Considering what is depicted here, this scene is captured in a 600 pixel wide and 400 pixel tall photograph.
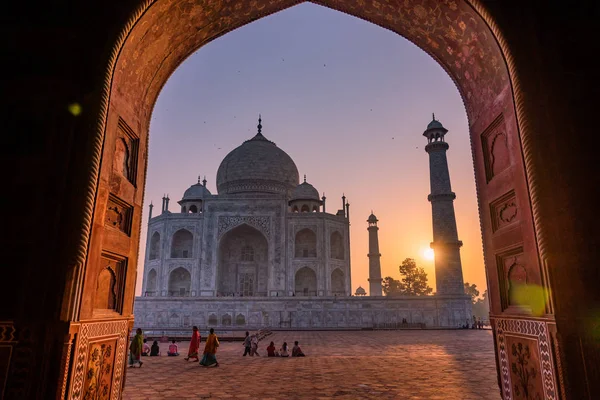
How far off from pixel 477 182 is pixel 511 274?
1090 mm

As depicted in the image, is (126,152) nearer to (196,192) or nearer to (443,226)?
(443,226)

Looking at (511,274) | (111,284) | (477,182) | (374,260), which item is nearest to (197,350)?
(111,284)

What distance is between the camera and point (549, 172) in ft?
10.4

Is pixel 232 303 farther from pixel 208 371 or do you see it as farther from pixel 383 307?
pixel 208 371

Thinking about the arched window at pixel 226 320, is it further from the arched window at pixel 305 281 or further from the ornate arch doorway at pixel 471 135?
the ornate arch doorway at pixel 471 135

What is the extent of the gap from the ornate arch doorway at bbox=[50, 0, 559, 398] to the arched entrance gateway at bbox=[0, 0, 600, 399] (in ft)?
0.06

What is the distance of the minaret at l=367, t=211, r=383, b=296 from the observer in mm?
36656

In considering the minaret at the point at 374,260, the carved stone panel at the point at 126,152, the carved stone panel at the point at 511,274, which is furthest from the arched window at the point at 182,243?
the carved stone panel at the point at 511,274

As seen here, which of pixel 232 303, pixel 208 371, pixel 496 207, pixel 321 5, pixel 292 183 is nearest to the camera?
pixel 496 207

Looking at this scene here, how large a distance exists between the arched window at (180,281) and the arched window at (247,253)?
14.0ft

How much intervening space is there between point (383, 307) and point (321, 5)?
65.5ft

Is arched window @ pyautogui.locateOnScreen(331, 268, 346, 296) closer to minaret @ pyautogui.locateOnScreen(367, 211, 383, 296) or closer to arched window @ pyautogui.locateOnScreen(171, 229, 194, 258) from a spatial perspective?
minaret @ pyautogui.locateOnScreen(367, 211, 383, 296)

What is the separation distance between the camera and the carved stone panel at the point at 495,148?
3.83 metres

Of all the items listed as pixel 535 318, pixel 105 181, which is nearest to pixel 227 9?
pixel 105 181
